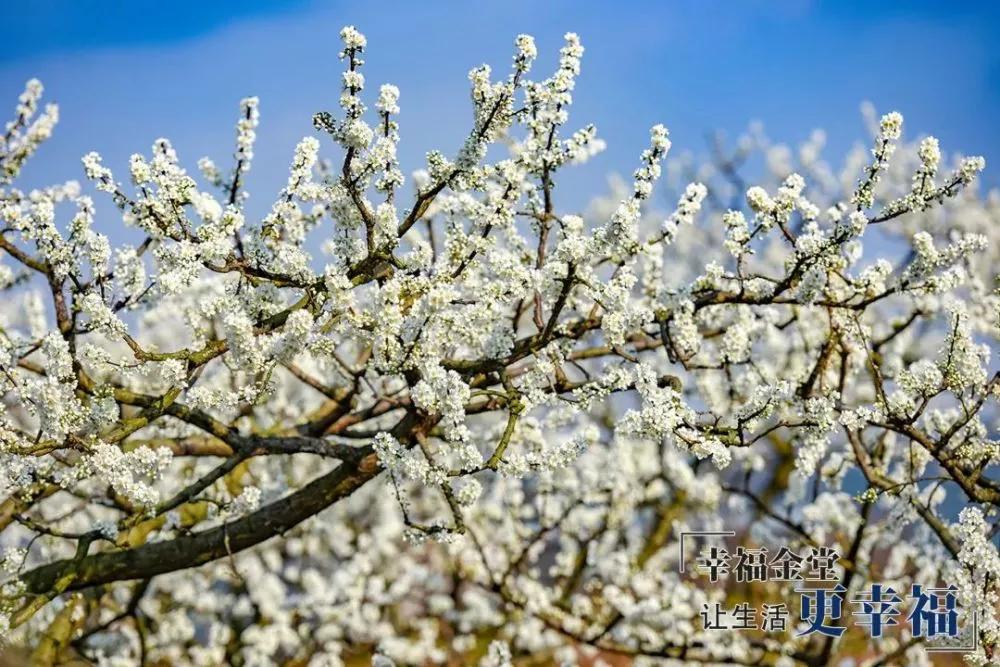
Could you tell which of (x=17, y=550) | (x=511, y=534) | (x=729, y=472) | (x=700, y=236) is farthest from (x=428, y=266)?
(x=700, y=236)

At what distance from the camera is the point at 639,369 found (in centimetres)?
439

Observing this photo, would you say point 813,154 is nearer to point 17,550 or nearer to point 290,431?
point 290,431

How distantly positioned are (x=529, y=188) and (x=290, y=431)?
2165 millimetres

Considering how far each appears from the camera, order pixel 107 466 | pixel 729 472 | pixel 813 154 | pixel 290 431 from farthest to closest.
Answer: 1. pixel 813 154
2. pixel 729 472
3. pixel 290 431
4. pixel 107 466

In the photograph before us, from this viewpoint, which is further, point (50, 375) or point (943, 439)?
point (943, 439)

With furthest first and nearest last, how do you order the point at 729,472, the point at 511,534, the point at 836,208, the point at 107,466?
the point at 729,472 < the point at 511,534 < the point at 836,208 < the point at 107,466

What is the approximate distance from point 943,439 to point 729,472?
9.59 meters

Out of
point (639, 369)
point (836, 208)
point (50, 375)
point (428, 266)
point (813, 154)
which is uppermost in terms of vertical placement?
point (813, 154)

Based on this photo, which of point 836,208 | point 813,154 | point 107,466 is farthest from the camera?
point 813,154

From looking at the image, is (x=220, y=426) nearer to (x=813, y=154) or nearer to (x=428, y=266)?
(x=428, y=266)

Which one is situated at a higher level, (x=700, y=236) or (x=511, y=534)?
(x=700, y=236)

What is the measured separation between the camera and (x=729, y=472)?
46.7 feet

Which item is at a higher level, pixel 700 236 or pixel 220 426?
pixel 700 236

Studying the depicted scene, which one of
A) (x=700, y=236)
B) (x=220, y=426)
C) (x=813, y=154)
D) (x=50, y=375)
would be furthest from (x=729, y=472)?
(x=50, y=375)
